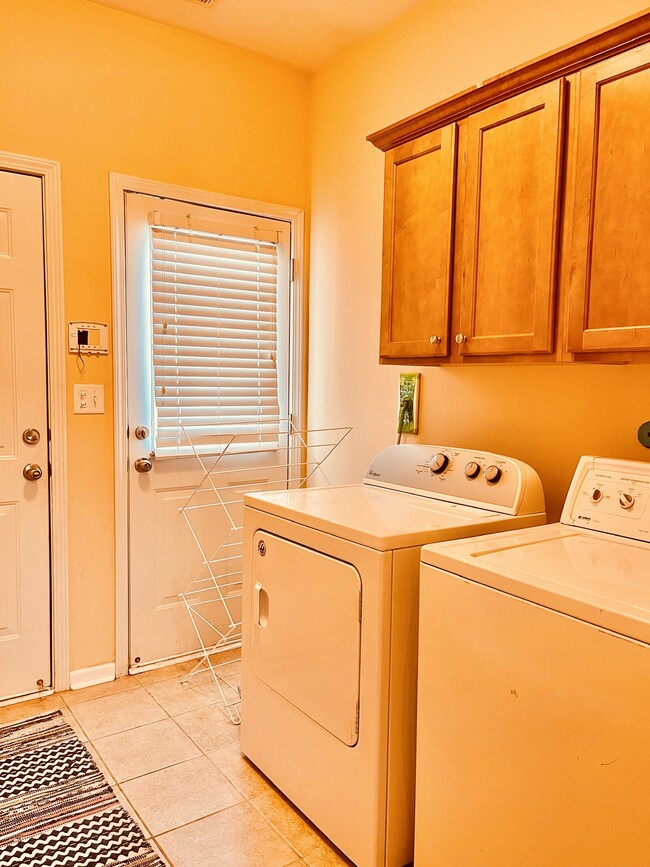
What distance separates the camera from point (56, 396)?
2.58 metres

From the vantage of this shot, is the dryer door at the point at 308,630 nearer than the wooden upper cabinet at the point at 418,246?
Yes

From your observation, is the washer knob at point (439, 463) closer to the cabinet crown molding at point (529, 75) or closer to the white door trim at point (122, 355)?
the cabinet crown molding at point (529, 75)

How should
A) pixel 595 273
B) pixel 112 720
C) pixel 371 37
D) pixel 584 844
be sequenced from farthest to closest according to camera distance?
pixel 371 37 < pixel 112 720 < pixel 595 273 < pixel 584 844

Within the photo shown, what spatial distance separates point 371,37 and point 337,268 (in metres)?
1.00

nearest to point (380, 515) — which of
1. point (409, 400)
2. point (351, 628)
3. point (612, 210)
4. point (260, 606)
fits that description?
point (351, 628)

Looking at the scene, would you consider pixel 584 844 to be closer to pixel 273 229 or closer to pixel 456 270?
pixel 456 270

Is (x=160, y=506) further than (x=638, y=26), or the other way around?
(x=160, y=506)

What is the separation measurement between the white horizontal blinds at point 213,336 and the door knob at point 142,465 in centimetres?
8

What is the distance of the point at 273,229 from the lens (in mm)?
3109

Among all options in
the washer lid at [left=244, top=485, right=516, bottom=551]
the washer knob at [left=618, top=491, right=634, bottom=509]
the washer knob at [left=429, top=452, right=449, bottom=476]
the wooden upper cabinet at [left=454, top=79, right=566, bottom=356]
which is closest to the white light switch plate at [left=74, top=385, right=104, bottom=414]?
the washer lid at [left=244, top=485, right=516, bottom=551]

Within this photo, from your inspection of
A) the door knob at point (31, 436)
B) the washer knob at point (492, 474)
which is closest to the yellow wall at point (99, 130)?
the door knob at point (31, 436)

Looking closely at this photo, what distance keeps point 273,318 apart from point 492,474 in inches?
61.3

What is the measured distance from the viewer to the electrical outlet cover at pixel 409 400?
8.59 ft

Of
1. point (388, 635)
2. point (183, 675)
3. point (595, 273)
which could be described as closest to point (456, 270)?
point (595, 273)
